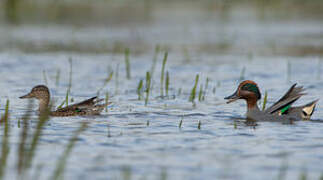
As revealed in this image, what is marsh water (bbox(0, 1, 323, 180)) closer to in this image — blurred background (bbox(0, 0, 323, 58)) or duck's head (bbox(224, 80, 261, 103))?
blurred background (bbox(0, 0, 323, 58))

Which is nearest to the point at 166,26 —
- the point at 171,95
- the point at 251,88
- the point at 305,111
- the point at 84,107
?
the point at 171,95

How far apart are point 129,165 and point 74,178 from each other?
60 centimetres

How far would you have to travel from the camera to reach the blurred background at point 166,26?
759 inches

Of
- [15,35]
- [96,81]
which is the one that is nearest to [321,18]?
[15,35]

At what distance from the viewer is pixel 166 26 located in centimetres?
2627

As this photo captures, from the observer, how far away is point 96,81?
13047mm

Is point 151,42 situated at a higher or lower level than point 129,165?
higher

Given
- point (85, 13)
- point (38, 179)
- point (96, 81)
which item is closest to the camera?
point (38, 179)

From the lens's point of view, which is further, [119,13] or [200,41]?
[119,13]

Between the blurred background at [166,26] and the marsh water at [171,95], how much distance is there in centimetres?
7

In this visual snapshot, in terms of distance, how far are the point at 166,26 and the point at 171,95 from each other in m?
15.5

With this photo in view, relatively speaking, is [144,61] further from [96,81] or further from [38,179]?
[38,179]

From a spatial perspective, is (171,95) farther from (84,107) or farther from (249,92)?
(84,107)

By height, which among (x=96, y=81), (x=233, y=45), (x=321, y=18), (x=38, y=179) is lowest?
(x=38, y=179)
